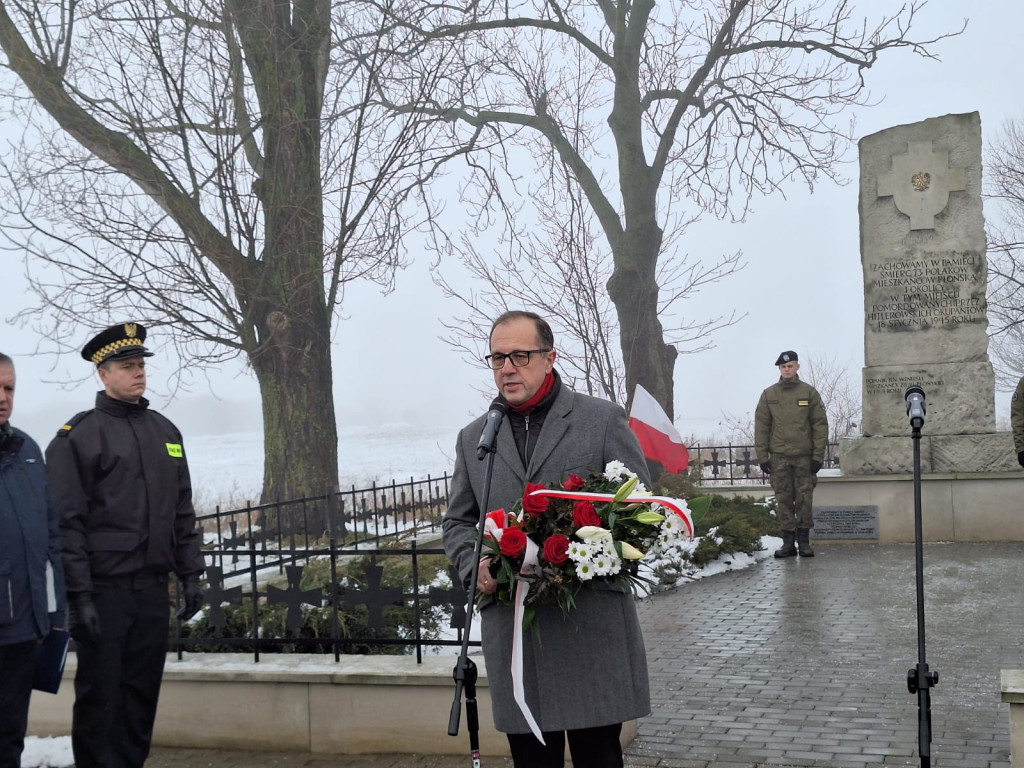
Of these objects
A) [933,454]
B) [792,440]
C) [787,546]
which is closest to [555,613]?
[792,440]

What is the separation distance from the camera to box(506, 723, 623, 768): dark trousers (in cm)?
374

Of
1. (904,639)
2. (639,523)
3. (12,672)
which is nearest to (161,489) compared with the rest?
(12,672)

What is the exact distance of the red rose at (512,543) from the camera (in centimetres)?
345

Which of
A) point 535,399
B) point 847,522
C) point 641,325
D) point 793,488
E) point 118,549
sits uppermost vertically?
point 641,325

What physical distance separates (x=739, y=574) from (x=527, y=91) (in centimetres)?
1088

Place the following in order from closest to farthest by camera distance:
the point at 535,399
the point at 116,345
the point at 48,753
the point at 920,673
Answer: the point at 535,399 < the point at 920,673 < the point at 116,345 < the point at 48,753

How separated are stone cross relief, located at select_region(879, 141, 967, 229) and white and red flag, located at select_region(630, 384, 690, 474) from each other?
3973mm

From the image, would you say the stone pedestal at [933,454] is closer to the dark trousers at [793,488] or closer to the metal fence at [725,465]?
the dark trousers at [793,488]

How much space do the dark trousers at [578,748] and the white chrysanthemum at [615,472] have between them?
2.63 feet

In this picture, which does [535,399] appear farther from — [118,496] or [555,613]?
[118,496]

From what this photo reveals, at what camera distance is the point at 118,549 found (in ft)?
16.8

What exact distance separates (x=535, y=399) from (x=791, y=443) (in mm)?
9278

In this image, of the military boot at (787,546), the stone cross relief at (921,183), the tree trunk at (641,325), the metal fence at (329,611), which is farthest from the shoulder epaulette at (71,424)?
the tree trunk at (641,325)

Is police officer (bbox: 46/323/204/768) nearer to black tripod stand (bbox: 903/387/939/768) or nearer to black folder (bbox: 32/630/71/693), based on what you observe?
black folder (bbox: 32/630/71/693)
